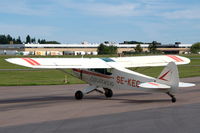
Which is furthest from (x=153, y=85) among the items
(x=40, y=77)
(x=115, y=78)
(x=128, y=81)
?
(x=40, y=77)

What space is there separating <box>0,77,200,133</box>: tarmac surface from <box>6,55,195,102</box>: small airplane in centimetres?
62

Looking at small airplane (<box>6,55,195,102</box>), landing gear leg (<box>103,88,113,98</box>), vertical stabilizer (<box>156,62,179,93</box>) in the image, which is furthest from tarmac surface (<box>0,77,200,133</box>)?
vertical stabilizer (<box>156,62,179,93</box>)

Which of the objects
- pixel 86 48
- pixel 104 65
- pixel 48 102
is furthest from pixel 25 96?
pixel 86 48

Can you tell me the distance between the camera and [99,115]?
12836 mm

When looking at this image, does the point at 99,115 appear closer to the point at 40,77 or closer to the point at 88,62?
the point at 88,62

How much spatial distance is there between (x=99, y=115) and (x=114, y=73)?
5235mm

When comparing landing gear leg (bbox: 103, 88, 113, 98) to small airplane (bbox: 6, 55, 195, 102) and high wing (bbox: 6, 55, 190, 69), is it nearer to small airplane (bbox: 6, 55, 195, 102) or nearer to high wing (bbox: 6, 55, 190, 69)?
small airplane (bbox: 6, 55, 195, 102)

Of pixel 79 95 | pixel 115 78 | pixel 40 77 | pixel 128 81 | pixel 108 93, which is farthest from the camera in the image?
pixel 40 77

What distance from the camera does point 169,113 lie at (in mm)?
12922

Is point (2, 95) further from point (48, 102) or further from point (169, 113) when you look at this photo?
point (169, 113)

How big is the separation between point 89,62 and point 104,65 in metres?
0.85

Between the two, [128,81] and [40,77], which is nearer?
[128,81]

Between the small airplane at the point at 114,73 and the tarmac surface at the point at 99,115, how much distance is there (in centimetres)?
62

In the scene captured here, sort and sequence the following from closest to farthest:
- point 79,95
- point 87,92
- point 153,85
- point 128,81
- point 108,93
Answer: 1. point 153,85
2. point 128,81
3. point 79,95
4. point 87,92
5. point 108,93
